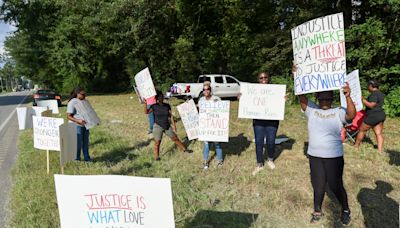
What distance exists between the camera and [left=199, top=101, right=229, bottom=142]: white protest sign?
682 cm

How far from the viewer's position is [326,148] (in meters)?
4.30

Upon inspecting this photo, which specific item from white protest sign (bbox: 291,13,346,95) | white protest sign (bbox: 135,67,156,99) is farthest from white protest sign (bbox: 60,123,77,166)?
white protest sign (bbox: 291,13,346,95)

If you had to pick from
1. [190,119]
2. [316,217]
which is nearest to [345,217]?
[316,217]

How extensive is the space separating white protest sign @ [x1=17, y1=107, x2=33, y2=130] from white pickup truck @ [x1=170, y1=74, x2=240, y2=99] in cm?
1126

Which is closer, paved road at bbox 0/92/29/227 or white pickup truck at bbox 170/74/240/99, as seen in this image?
paved road at bbox 0/92/29/227

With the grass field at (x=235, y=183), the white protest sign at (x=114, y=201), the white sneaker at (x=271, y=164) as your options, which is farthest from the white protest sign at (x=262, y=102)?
the white protest sign at (x=114, y=201)

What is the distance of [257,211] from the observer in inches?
192

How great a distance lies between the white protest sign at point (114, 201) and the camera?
2.77 metres

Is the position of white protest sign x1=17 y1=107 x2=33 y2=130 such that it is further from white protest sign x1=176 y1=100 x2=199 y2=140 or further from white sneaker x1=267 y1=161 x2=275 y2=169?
white sneaker x1=267 y1=161 x2=275 y2=169

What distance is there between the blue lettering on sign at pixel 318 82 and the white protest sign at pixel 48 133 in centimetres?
425

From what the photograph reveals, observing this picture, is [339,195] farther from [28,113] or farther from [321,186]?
[28,113]

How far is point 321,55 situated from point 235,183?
258cm

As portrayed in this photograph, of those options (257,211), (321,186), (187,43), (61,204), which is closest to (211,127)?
(257,211)

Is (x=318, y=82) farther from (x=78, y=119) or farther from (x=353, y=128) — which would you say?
(x=78, y=119)
